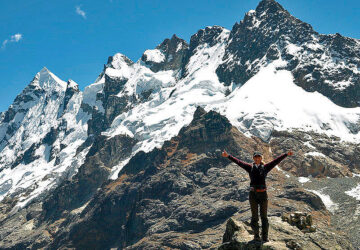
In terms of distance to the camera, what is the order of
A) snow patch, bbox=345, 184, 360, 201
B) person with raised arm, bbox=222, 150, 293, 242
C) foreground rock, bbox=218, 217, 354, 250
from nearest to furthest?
foreground rock, bbox=218, 217, 354, 250 → person with raised arm, bbox=222, 150, 293, 242 → snow patch, bbox=345, 184, 360, 201

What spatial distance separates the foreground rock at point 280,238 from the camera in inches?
866

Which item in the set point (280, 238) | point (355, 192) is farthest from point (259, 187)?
point (355, 192)

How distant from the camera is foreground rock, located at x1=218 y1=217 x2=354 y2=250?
21984 mm

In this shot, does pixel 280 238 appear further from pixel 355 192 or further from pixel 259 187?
pixel 355 192

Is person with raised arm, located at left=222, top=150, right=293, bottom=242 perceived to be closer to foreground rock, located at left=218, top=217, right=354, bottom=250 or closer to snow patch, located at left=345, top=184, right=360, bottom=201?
foreground rock, located at left=218, top=217, right=354, bottom=250

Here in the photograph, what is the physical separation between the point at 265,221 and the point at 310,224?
634 centimetres

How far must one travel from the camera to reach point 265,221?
73.4 feet

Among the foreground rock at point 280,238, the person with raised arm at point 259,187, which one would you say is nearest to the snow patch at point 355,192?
the foreground rock at point 280,238

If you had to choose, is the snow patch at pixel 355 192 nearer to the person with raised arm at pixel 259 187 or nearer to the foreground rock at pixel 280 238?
the foreground rock at pixel 280 238

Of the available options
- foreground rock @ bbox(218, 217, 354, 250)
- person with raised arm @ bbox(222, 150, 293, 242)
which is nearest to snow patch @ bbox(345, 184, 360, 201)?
foreground rock @ bbox(218, 217, 354, 250)

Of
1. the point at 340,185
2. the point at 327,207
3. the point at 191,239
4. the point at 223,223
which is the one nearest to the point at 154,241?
the point at 191,239

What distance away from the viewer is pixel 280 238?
23391 mm

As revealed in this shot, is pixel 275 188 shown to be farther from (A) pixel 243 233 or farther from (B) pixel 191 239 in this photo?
(A) pixel 243 233

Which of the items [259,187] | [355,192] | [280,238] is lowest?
[280,238]
